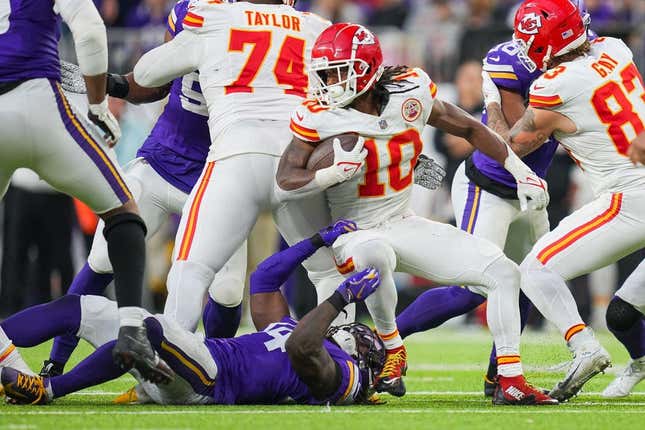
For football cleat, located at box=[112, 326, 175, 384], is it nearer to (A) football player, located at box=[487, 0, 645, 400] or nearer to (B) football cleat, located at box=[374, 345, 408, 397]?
(B) football cleat, located at box=[374, 345, 408, 397]

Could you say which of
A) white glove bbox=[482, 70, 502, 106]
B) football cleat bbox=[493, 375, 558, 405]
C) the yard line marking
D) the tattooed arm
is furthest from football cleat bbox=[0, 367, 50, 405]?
white glove bbox=[482, 70, 502, 106]

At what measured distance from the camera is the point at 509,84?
6.48m

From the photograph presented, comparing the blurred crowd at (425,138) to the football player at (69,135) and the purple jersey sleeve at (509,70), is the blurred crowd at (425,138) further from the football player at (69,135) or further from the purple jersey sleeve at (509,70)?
the football player at (69,135)

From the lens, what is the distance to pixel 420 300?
6539 mm

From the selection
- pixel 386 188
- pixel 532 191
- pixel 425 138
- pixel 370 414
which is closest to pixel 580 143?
pixel 532 191

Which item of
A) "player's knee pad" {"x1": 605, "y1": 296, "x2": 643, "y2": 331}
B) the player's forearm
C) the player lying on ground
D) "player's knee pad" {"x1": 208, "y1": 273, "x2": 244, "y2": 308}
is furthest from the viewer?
"player's knee pad" {"x1": 208, "y1": 273, "x2": 244, "y2": 308}

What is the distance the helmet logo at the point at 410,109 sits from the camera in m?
5.60

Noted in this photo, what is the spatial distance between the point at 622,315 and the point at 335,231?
152 centimetres

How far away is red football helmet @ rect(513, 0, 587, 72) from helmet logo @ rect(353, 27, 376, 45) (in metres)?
0.81

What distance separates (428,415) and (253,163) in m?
1.40

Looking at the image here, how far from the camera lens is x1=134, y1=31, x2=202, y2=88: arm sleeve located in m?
5.85

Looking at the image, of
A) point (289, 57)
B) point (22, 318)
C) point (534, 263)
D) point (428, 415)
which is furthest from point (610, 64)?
point (22, 318)

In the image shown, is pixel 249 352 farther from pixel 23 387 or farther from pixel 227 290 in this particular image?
pixel 227 290

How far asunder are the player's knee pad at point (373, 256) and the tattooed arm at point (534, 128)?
975 millimetres
